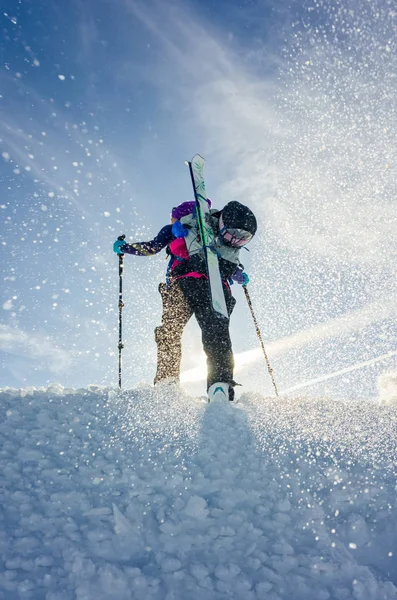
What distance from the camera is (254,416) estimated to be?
3.36 m

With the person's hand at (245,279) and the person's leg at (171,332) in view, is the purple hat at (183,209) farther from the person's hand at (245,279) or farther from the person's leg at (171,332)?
the person's hand at (245,279)

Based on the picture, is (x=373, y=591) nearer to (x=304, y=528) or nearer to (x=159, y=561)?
(x=304, y=528)

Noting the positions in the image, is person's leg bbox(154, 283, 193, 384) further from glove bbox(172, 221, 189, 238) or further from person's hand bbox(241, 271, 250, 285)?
person's hand bbox(241, 271, 250, 285)

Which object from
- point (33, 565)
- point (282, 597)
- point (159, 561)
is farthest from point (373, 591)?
point (33, 565)

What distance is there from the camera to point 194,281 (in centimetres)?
552

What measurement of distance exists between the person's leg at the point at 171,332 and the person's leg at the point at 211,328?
1.14ft

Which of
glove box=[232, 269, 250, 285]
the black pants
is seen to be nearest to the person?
the black pants

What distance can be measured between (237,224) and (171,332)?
1900 mm

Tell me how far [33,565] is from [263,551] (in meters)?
1.07

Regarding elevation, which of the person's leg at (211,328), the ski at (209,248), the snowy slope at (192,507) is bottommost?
the snowy slope at (192,507)

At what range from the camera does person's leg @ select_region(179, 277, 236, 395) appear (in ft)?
15.8

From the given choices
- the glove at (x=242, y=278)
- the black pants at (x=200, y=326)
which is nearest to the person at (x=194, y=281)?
the black pants at (x=200, y=326)

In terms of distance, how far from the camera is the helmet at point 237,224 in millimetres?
5297

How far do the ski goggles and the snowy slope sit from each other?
114 inches
